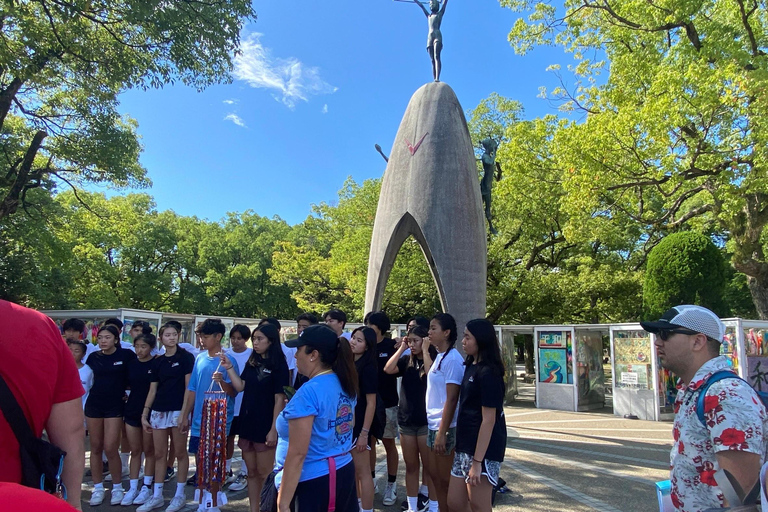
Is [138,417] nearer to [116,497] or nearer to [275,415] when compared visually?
[116,497]

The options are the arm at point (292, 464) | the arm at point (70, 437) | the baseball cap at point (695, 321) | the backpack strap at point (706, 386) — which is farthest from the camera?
the arm at point (292, 464)

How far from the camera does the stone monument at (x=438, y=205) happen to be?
27.1 ft

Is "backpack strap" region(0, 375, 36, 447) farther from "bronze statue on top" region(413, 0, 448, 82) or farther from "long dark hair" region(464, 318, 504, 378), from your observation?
"bronze statue on top" region(413, 0, 448, 82)

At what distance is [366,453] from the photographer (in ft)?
14.4

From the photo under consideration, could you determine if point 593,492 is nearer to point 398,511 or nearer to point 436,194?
point 398,511

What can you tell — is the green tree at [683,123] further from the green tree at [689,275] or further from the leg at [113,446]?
the leg at [113,446]

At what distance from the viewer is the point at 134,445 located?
5199mm

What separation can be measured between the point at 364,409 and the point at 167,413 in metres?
2.12

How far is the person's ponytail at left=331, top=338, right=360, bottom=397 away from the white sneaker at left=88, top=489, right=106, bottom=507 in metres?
3.85

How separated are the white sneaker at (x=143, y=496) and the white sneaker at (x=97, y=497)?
1.19 feet

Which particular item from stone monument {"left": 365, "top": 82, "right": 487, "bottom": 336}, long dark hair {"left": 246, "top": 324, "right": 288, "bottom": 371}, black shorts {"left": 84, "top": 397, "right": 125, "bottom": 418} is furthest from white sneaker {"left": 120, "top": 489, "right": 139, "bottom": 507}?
stone monument {"left": 365, "top": 82, "right": 487, "bottom": 336}

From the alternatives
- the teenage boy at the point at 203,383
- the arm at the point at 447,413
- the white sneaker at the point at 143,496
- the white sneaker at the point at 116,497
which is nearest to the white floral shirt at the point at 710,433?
the arm at the point at 447,413

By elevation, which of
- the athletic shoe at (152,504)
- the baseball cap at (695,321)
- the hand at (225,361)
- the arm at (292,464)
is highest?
the baseball cap at (695,321)

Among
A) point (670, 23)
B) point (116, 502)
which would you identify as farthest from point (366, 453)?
point (670, 23)
